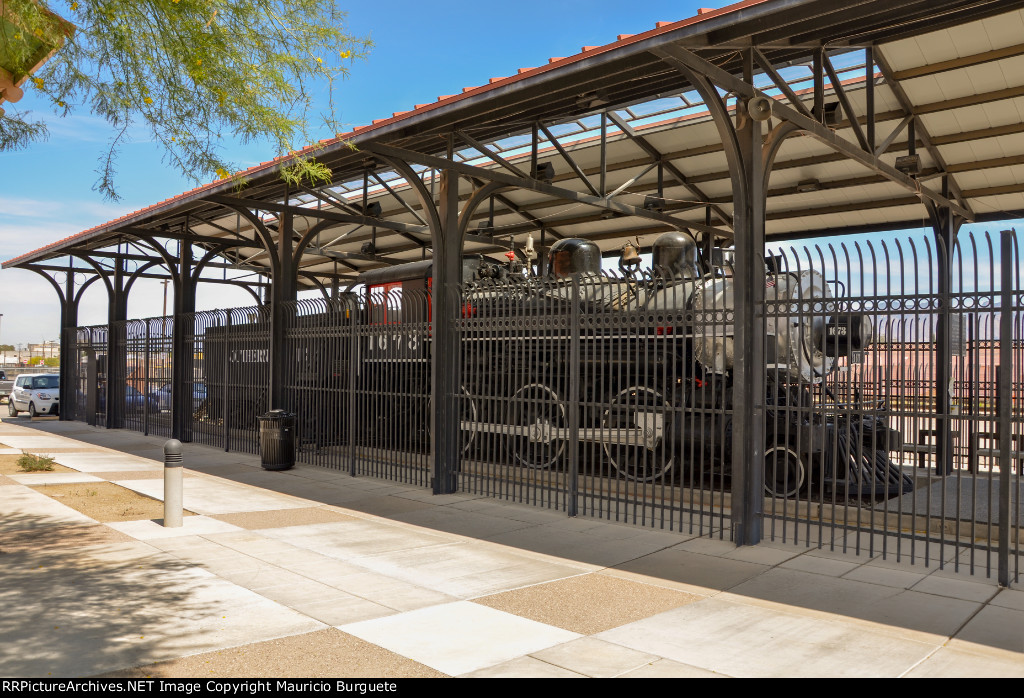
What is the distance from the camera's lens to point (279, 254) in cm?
1366

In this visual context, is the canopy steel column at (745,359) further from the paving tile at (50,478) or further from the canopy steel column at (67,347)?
the canopy steel column at (67,347)

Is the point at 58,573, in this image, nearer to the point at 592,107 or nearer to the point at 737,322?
the point at 737,322

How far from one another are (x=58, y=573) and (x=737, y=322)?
19.8 ft

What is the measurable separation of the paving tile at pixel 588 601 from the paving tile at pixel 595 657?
0.26m

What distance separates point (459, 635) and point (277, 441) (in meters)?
7.95

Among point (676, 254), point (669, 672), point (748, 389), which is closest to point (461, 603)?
point (669, 672)

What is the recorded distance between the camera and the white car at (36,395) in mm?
22031

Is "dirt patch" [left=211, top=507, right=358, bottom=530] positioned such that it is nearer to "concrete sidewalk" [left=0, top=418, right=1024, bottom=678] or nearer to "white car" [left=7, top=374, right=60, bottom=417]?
"concrete sidewalk" [left=0, top=418, right=1024, bottom=678]

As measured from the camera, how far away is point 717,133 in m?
12.1

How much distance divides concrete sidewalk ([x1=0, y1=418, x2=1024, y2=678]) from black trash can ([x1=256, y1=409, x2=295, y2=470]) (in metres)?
3.29

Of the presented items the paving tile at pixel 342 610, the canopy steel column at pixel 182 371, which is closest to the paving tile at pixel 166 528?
the paving tile at pixel 342 610

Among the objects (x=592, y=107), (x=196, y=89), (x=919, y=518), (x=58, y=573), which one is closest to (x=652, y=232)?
(x=592, y=107)

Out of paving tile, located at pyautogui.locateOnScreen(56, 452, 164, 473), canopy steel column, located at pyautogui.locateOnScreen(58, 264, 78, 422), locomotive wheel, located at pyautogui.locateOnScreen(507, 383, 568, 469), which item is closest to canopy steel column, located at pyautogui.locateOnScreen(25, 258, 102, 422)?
canopy steel column, located at pyautogui.locateOnScreen(58, 264, 78, 422)

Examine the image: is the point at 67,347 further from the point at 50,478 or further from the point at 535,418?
the point at 535,418
